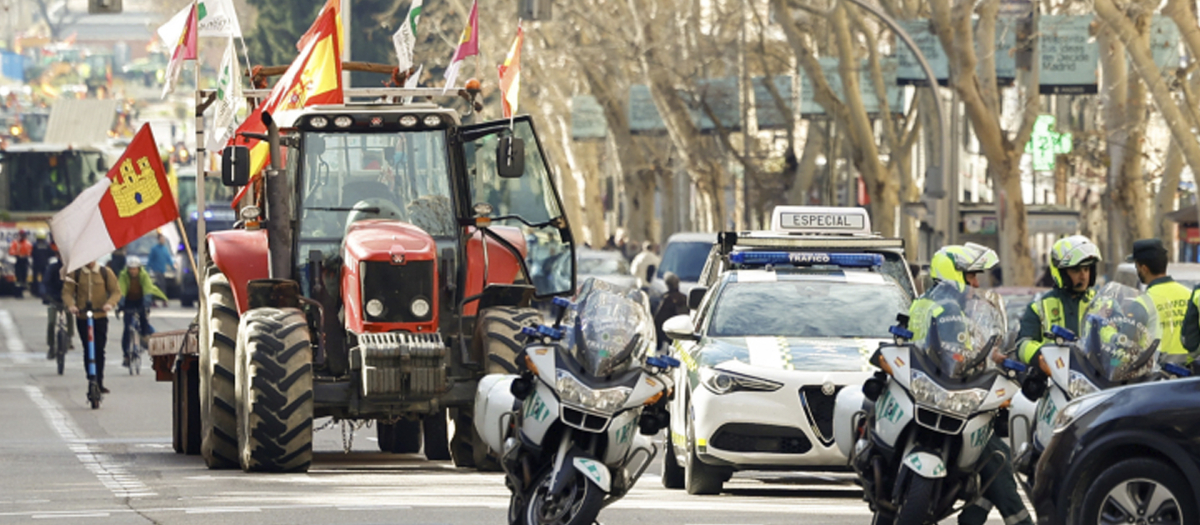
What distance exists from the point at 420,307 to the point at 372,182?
120cm

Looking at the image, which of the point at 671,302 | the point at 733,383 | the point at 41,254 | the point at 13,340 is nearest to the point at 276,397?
the point at 733,383

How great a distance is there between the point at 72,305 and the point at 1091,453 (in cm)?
1550

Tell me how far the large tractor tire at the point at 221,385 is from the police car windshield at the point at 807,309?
116 inches

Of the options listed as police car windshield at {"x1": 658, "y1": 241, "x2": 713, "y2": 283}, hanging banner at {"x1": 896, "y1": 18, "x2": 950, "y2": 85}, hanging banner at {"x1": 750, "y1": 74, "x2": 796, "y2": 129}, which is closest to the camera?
police car windshield at {"x1": 658, "y1": 241, "x2": 713, "y2": 283}

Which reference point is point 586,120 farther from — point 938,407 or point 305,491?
point 938,407

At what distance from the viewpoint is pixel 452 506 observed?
11352mm

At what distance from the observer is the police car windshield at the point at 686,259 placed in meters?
32.5

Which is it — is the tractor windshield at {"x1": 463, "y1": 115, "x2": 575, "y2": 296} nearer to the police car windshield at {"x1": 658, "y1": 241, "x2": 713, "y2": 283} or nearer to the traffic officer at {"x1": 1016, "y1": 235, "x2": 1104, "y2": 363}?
the traffic officer at {"x1": 1016, "y1": 235, "x2": 1104, "y2": 363}

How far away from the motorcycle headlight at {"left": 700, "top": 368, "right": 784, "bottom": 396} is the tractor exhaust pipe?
304cm

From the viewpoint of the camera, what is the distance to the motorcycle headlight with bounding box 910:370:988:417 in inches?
352

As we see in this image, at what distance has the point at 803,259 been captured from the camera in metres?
15.6

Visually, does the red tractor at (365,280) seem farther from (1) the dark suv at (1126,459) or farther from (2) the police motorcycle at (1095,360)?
(1) the dark suv at (1126,459)

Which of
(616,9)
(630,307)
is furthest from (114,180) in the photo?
(616,9)

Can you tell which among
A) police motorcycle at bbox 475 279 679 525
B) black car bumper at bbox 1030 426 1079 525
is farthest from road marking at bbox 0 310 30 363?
black car bumper at bbox 1030 426 1079 525
